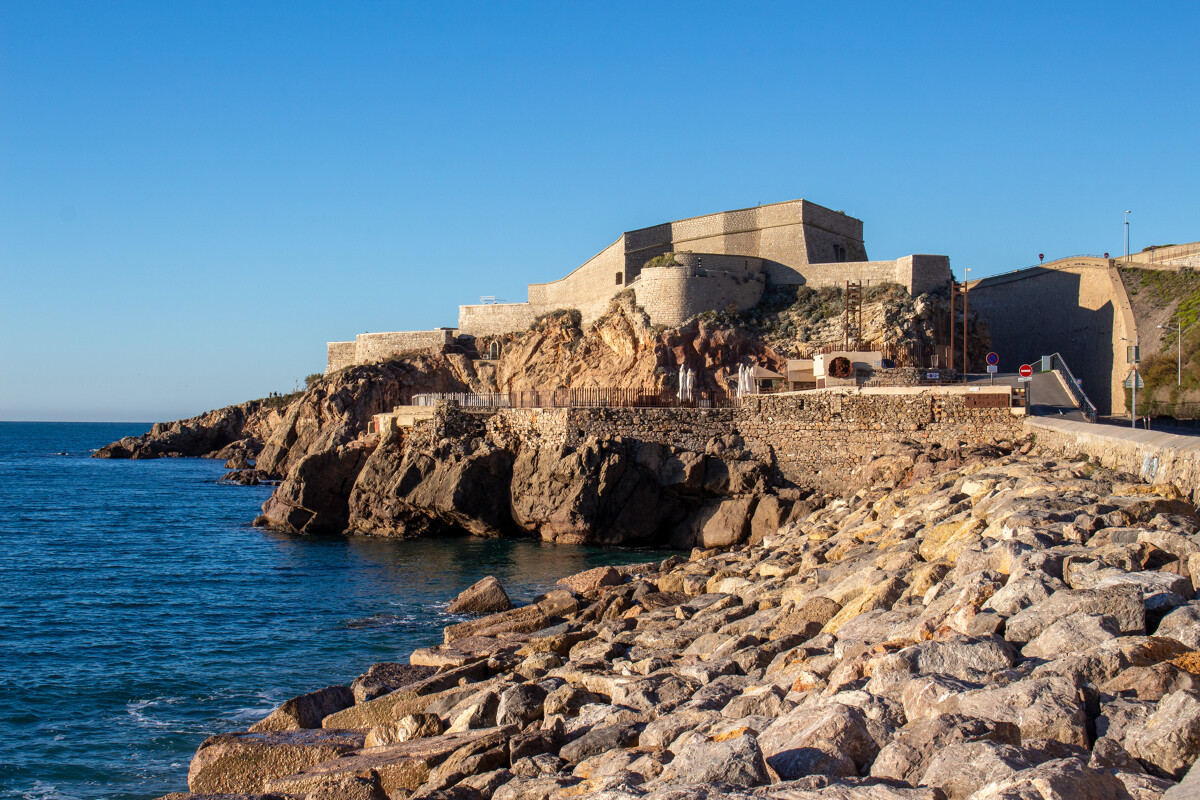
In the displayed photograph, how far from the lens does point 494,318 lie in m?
58.7

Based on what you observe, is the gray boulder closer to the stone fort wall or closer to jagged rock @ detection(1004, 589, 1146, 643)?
jagged rock @ detection(1004, 589, 1146, 643)

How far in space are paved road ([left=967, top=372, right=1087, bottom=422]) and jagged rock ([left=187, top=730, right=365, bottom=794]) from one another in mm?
21179

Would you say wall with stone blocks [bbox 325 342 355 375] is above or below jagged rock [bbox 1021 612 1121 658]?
above

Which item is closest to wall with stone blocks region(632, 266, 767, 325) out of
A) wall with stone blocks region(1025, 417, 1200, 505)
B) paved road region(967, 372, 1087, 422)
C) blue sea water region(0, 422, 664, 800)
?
paved road region(967, 372, 1087, 422)

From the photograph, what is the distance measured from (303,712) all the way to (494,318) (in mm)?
48302

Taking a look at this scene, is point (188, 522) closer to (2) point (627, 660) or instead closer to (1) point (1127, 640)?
(2) point (627, 660)

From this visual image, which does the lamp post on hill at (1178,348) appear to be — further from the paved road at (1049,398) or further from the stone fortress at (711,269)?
the stone fortress at (711,269)

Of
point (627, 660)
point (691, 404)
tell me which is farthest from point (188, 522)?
point (627, 660)

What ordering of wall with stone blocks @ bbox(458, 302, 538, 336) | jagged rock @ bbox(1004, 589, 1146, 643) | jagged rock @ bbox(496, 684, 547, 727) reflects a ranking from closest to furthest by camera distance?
jagged rock @ bbox(1004, 589, 1146, 643)
jagged rock @ bbox(496, 684, 547, 727)
wall with stone blocks @ bbox(458, 302, 538, 336)

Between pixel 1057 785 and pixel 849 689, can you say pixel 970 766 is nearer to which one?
pixel 1057 785

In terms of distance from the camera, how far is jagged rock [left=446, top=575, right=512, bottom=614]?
1845 centimetres

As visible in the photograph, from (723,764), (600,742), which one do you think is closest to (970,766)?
(723,764)

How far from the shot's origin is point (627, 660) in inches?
425

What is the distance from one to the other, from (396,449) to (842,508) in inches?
687
